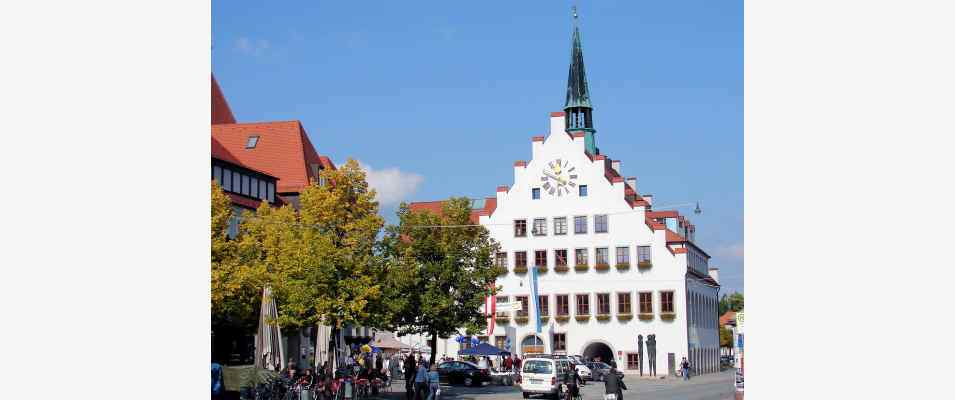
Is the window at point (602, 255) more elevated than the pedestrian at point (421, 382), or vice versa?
the window at point (602, 255)

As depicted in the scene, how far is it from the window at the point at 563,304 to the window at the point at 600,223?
14.5 ft

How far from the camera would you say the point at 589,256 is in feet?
220

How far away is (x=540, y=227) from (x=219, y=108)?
21.1 metres

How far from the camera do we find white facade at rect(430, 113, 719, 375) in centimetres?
6594

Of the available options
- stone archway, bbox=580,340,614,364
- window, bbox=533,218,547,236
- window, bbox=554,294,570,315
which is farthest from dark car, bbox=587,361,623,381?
window, bbox=533,218,547,236

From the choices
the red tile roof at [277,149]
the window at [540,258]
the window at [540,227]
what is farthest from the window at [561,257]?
the red tile roof at [277,149]

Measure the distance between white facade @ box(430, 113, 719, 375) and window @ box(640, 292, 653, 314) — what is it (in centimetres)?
21

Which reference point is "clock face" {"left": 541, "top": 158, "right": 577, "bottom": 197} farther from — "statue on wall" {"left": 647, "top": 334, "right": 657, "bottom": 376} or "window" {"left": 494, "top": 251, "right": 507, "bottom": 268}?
"statue on wall" {"left": 647, "top": 334, "right": 657, "bottom": 376}

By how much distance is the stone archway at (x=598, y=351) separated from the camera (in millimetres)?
67125

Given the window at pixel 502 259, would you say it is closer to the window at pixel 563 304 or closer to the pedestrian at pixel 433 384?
the window at pixel 563 304
